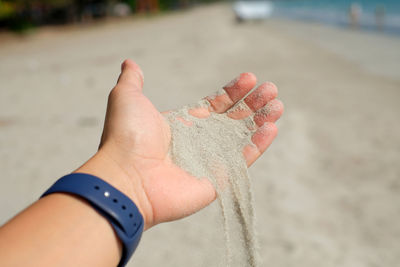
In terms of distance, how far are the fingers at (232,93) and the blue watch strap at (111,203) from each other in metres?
1.13

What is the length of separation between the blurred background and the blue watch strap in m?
0.89

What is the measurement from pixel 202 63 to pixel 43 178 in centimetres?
682

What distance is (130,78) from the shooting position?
83.8 inches

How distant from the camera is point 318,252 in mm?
3104

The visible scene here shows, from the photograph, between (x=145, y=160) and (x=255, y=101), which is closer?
(x=145, y=160)

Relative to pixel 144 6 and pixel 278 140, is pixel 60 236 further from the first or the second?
pixel 144 6

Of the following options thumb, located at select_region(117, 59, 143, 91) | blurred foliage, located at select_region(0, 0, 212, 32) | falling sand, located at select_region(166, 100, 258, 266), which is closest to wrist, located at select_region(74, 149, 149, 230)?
falling sand, located at select_region(166, 100, 258, 266)

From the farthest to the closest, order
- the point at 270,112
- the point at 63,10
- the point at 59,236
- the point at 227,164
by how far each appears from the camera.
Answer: the point at 63,10 < the point at 270,112 < the point at 227,164 < the point at 59,236

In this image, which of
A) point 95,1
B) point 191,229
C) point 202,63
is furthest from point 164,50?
point 95,1

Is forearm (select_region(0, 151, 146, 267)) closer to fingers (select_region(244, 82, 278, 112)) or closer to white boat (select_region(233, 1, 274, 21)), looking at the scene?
fingers (select_region(244, 82, 278, 112))

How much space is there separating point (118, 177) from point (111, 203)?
0.22 meters

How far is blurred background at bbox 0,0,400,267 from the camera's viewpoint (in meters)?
3.23

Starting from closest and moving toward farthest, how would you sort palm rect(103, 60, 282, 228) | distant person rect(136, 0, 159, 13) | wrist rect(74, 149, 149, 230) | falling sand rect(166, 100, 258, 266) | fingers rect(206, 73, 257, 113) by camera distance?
wrist rect(74, 149, 149, 230) → palm rect(103, 60, 282, 228) → falling sand rect(166, 100, 258, 266) → fingers rect(206, 73, 257, 113) → distant person rect(136, 0, 159, 13)

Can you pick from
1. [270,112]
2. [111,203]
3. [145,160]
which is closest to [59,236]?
[111,203]
